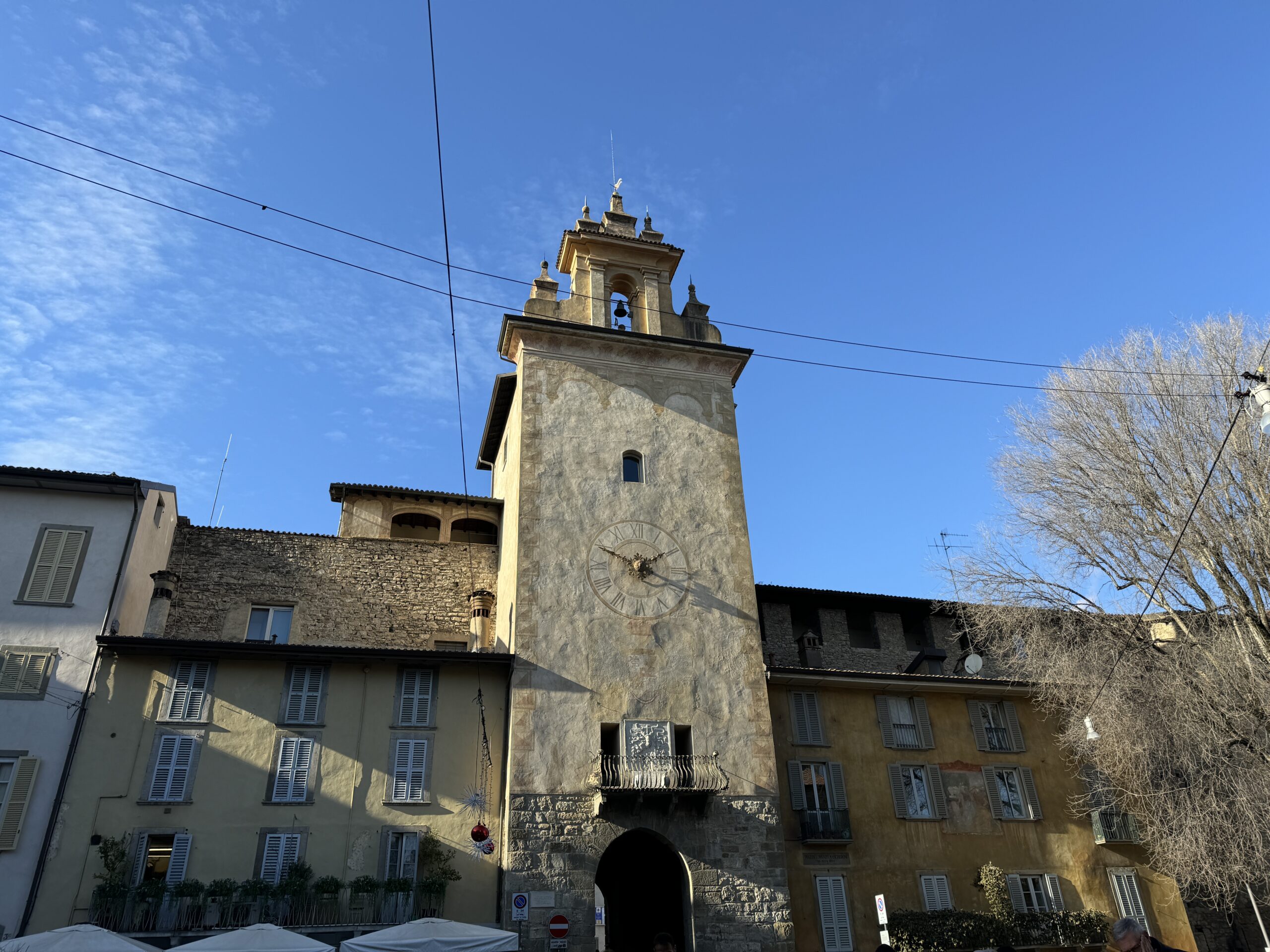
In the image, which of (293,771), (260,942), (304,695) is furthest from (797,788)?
(260,942)

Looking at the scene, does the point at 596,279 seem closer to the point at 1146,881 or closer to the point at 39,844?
the point at 39,844

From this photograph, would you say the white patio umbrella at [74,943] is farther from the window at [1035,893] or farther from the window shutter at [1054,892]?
the window shutter at [1054,892]

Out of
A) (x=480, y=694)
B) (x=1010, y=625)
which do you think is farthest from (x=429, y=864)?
(x=1010, y=625)

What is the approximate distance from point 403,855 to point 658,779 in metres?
4.96

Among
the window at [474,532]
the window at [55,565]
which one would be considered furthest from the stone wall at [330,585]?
the window at [55,565]

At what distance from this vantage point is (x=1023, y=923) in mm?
19562

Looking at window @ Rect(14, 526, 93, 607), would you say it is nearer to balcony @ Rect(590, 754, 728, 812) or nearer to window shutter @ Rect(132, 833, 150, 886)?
window shutter @ Rect(132, 833, 150, 886)

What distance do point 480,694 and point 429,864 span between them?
3.35 meters

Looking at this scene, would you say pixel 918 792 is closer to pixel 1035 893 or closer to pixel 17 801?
pixel 1035 893

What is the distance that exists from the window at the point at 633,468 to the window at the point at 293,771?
8.87m

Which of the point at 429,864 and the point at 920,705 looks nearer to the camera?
the point at 429,864

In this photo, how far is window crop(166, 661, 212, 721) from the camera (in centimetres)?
1761

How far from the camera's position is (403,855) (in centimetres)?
1716

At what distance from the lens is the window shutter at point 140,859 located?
627 inches
